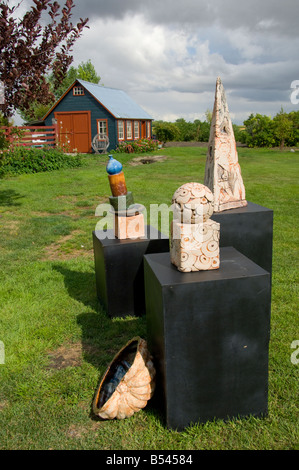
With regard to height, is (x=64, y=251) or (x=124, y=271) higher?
(x=124, y=271)

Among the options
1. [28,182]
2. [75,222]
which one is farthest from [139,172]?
[75,222]

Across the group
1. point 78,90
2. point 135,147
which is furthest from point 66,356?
point 78,90

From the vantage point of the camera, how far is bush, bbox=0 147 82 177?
15.3 meters

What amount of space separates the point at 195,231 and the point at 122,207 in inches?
62.0

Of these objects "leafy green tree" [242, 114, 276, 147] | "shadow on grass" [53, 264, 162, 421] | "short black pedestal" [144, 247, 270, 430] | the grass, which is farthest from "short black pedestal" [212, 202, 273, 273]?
"leafy green tree" [242, 114, 276, 147]

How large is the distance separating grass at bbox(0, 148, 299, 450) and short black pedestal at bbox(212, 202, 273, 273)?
2.18 ft

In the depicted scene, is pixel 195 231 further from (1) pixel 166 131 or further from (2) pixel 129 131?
(1) pixel 166 131

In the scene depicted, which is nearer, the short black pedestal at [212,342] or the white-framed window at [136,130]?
the short black pedestal at [212,342]

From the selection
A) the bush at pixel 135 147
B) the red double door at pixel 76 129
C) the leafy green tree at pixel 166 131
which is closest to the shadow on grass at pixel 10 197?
the bush at pixel 135 147

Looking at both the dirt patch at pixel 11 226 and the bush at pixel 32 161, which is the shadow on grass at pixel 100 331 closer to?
the dirt patch at pixel 11 226

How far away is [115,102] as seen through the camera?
2361 centimetres

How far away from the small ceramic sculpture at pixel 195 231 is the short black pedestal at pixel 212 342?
0.31 feet

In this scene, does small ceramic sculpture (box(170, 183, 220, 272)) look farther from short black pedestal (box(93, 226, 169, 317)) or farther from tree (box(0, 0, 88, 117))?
tree (box(0, 0, 88, 117))

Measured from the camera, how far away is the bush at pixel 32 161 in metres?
15.3
